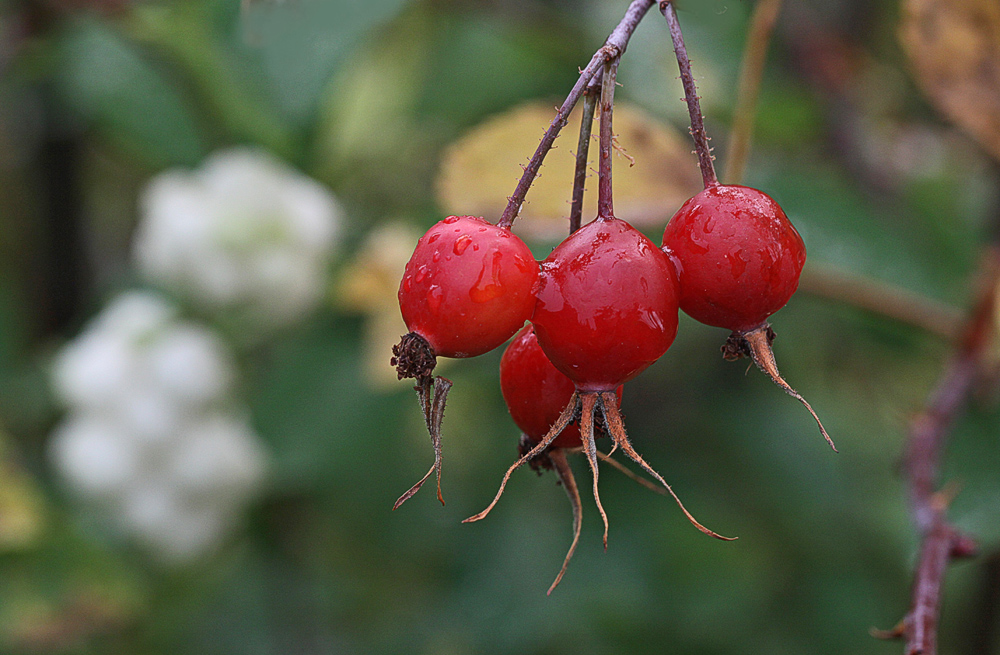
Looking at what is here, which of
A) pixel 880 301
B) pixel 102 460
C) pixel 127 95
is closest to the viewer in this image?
pixel 880 301

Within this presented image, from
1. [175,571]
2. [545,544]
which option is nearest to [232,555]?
[175,571]

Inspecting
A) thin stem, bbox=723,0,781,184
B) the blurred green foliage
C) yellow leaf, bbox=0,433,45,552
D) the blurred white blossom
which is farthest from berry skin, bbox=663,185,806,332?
yellow leaf, bbox=0,433,45,552

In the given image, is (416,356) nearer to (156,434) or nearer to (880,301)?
(880,301)

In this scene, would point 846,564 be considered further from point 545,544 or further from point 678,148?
point 678,148

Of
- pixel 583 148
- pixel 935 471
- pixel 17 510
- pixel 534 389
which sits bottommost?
pixel 17 510

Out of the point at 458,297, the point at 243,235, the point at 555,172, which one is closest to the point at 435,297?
the point at 458,297

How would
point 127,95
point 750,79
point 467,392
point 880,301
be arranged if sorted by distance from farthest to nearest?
point 467,392 < point 127,95 < point 880,301 < point 750,79

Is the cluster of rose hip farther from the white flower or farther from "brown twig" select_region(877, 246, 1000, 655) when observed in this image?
the white flower
